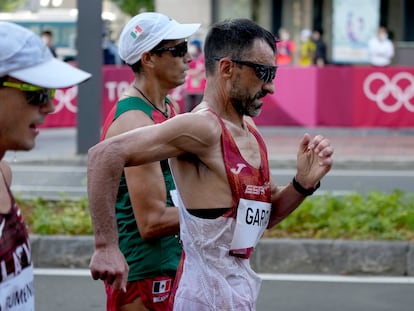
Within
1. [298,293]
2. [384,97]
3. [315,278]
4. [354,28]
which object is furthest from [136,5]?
[298,293]

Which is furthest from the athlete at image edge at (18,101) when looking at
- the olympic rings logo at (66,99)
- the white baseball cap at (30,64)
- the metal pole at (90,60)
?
the olympic rings logo at (66,99)

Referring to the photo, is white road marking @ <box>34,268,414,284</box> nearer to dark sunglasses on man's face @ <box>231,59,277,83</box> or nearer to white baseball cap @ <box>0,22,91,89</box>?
dark sunglasses on man's face @ <box>231,59,277,83</box>

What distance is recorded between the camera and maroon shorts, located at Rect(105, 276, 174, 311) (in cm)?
428

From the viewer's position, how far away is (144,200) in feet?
13.8

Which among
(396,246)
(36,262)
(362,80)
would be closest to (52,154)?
(362,80)

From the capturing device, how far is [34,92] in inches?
110

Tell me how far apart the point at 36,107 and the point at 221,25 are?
3.84 ft

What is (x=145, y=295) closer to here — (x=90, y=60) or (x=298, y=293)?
(x=298, y=293)

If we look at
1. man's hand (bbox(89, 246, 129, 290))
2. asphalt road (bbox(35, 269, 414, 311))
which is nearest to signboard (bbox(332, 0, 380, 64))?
asphalt road (bbox(35, 269, 414, 311))

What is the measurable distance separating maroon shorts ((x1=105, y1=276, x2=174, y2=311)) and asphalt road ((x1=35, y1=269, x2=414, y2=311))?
2.86 m

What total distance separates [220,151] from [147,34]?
3.41 feet

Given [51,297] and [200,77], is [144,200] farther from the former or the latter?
[200,77]

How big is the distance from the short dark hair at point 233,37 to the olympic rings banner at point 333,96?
14.9m

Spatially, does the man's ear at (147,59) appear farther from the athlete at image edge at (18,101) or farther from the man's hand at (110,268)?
the athlete at image edge at (18,101)
